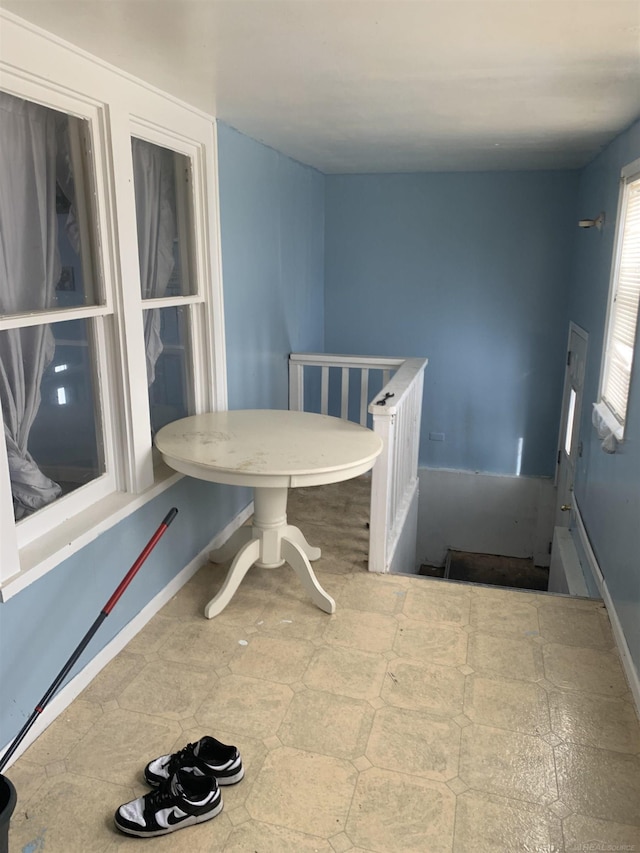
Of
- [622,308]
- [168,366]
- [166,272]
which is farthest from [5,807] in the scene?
[622,308]

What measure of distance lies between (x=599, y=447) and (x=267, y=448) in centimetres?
173

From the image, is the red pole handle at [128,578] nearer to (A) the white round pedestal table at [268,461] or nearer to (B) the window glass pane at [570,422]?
(A) the white round pedestal table at [268,461]

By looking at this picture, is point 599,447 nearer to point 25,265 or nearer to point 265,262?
point 265,262

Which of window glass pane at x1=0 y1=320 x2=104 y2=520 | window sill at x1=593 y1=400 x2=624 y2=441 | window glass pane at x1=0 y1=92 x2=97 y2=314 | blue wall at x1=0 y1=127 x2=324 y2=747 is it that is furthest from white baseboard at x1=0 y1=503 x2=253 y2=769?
window sill at x1=593 y1=400 x2=624 y2=441

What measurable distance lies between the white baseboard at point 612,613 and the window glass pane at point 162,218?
2310mm

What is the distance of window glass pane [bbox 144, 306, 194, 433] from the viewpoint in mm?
2742

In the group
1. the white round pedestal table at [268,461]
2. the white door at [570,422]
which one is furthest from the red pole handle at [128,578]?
the white door at [570,422]

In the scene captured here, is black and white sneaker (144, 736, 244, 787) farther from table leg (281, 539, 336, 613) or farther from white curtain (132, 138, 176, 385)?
white curtain (132, 138, 176, 385)

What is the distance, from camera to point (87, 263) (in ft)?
7.42

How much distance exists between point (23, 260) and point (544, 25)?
1635 millimetres

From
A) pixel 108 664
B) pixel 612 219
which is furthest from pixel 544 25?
pixel 108 664

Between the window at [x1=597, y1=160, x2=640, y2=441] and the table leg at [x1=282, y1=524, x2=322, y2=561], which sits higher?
the window at [x1=597, y1=160, x2=640, y2=441]

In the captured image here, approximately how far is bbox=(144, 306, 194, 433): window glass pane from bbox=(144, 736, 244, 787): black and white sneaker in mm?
1408

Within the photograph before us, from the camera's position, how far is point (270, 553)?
2.81 m
